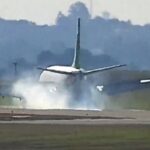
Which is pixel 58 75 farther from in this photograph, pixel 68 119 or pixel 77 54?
pixel 68 119

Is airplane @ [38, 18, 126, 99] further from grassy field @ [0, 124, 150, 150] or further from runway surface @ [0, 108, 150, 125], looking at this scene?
grassy field @ [0, 124, 150, 150]

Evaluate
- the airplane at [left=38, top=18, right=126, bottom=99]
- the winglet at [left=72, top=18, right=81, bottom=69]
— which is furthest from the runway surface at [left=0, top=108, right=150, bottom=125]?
the winglet at [left=72, top=18, right=81, bottom=69]

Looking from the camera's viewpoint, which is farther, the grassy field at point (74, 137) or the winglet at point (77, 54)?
the winglet at point (77, 54)

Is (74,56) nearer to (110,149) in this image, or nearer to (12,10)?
(12,10)

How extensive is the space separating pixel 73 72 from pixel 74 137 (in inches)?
2274

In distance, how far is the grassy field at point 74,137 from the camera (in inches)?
1261

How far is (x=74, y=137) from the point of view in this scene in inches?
1483

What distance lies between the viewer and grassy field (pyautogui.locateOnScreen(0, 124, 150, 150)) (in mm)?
32031

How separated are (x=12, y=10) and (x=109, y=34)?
1191 centimetres

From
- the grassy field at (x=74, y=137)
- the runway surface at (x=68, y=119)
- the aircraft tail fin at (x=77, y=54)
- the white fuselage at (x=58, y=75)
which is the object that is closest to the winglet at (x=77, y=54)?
the aircraft tail fin at (x=77, y=54)

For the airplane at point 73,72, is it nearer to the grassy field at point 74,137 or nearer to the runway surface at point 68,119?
the runway surface at point 68,119

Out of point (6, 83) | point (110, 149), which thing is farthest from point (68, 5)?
point (110, 149)

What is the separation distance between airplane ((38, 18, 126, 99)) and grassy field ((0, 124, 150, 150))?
138 feet

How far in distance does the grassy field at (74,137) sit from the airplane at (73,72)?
4197 centimetres
